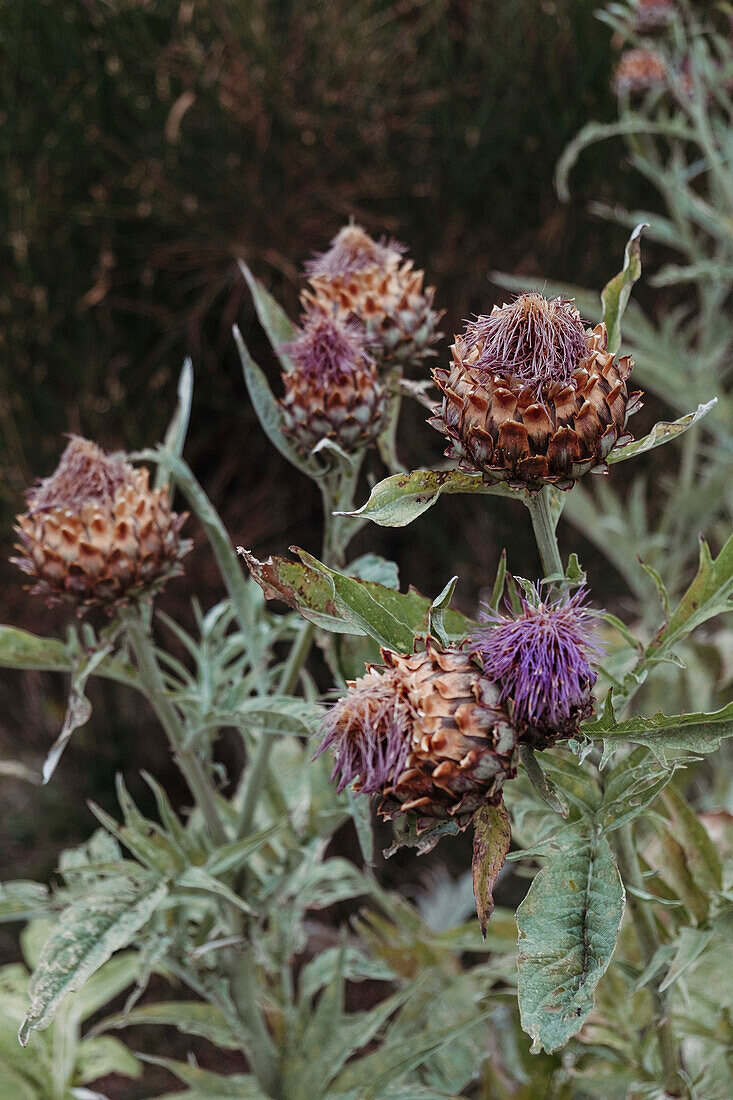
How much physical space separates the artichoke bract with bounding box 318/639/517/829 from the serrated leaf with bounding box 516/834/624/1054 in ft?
0.20

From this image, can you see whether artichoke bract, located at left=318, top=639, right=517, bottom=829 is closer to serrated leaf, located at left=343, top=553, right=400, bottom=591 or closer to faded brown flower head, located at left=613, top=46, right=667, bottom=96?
serrated leaf, located at left=343, top=553, right=400, bottom=591

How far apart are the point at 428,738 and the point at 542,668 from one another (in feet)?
0.22

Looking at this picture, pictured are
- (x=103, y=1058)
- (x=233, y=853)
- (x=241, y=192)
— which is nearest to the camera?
(x=233, y=853)

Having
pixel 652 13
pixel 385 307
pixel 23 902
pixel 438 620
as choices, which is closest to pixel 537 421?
pixel 438 620

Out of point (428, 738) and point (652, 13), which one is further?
point (652, 13)

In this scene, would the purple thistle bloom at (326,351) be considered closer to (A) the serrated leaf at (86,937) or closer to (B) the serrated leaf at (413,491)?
(B) the serrated leaf at (413,491)

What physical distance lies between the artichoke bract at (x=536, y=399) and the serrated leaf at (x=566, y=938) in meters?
Answer: 0.21

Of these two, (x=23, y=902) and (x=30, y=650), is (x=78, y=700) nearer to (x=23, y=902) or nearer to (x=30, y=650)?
(x=30, y=650)

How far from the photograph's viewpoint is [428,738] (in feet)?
1.61

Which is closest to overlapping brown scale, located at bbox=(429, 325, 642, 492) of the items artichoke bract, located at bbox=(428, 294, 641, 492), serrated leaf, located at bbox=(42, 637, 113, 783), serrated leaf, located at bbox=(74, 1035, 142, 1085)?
artichoke bract, located at bbox=(428, 294, 641, 492)

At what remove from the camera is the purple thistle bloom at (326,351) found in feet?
2.42

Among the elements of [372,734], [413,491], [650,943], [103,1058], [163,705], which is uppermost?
[413,491]

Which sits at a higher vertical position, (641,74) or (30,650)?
(641,74)

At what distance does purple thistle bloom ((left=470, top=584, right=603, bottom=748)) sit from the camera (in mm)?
498
